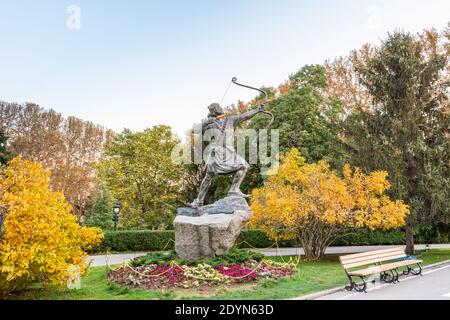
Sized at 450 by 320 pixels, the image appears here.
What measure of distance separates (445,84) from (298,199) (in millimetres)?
8890

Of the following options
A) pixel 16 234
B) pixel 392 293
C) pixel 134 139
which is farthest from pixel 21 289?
pixel 134 139

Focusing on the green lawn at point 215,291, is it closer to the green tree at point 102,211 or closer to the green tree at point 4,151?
the green tree at point 4,151

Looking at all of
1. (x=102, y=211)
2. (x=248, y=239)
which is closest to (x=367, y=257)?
(x=248, y=239)

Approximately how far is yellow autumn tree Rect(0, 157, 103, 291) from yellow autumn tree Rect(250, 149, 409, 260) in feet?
28.2

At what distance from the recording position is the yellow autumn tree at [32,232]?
26.9 ft

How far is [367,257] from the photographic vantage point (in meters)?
11.0

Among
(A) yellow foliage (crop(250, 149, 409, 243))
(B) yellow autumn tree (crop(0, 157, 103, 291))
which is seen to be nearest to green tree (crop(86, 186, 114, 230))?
(A) yellow foliage (crop(250, 149, 409, 243))

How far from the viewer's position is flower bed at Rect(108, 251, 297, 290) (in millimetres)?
9844

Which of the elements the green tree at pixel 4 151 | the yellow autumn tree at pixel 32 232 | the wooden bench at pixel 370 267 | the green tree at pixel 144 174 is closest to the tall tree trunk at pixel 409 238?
the wooden bench at pixel 370 267

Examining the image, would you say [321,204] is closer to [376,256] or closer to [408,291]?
[376,256]

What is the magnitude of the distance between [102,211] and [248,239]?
12.8 meters

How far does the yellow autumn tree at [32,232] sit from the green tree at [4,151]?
20226 mm

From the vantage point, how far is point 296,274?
39.4 ft
